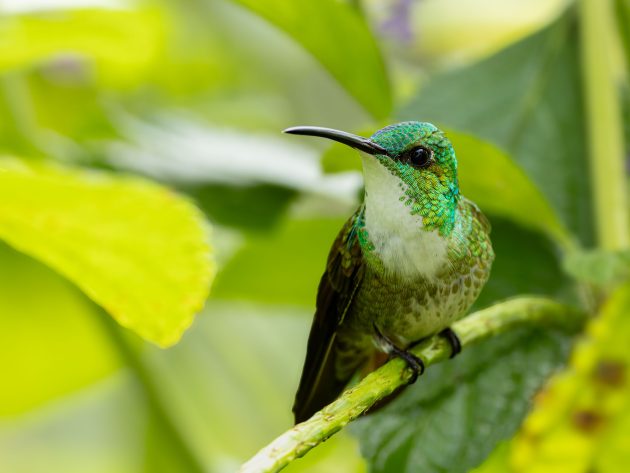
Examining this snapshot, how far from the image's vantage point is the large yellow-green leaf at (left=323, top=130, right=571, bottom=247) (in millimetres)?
841

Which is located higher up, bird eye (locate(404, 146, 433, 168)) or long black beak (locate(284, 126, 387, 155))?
long black beak (locate(284, 126, 387, 155))

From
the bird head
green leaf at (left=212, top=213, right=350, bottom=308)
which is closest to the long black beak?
the bird head

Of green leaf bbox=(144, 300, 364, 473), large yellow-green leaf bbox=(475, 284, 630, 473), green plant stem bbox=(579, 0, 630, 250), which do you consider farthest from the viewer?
green leaf bbox=(144, 300, 364, 473)

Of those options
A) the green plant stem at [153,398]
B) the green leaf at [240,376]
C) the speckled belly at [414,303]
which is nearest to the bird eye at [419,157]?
the speckled belly at [414,303]

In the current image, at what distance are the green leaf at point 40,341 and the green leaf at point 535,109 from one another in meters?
0.66

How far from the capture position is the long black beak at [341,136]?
0.55m

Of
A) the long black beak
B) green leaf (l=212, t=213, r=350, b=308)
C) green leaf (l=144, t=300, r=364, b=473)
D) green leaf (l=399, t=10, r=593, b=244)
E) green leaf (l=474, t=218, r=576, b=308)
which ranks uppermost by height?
the long black beak

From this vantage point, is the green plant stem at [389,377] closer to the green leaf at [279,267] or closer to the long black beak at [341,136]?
the long black beak at [341,136]

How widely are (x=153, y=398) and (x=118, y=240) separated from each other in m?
0.68

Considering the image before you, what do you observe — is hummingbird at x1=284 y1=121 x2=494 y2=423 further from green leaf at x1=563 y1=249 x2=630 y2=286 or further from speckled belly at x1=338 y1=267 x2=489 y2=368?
green leaf at x1=563 y1=249 x2=630 y2=286

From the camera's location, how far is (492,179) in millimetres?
890

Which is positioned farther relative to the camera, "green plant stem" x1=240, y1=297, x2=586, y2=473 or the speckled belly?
the speckled belly

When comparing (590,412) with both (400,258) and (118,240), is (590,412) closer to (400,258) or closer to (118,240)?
(400,258)

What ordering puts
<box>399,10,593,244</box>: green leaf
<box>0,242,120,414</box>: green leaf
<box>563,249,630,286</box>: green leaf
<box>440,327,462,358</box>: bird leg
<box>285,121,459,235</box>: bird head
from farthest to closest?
1. <box>0,242,120,414</box>: green leaf
2. <box>399,10,593,244</box>: green leaf
3. <box>563,249,630,286</box>: green leaf
4. <box>440,327,462,358</box>: bird leg
5. <box>285,121,459,235</box>: bird head
